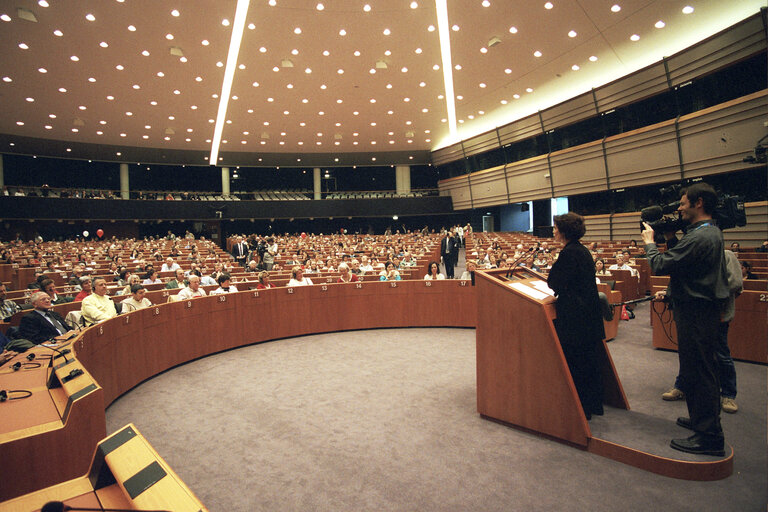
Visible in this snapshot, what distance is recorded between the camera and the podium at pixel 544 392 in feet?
8.55

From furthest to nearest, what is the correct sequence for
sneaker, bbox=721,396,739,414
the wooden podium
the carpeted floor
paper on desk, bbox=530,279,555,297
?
sneaker, bbox=721,396,739,414, paper on desk, bbox=530,279,555,297, the wooden podium, the carpeted floor

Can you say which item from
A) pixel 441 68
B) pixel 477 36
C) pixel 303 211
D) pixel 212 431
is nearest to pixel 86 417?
pixel 212 431

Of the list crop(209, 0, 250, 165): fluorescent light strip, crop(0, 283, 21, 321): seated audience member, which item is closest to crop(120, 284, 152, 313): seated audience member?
crop(0, 283, 21, 321): seated audience member

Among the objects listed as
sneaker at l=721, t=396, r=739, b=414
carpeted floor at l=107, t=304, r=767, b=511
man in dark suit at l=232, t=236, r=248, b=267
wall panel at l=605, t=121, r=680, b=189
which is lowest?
carpeted floor at l=107, t=304, r=767, b=511

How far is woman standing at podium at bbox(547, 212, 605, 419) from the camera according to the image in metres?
2.90

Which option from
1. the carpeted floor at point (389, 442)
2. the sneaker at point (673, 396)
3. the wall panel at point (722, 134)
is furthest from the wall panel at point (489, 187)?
the sneaker at point (673, 396)

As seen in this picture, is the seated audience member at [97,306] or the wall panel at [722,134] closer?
the seated audience member at [97,306]

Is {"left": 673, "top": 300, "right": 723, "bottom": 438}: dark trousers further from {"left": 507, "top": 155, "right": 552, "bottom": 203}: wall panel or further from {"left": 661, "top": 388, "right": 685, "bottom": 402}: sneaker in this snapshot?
{"left": 507, "top": 155, "right": 552, "bottom": 203}: wall panel

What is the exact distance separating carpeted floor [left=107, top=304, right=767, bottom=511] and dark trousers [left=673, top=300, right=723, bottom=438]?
1.02ft

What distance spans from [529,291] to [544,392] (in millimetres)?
741

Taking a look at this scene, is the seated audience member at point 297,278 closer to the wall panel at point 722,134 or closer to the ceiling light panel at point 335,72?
the ceiling light panel at point 335,72

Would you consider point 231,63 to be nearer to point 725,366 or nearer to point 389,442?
point 389,442

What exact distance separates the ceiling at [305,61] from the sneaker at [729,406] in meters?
10.5

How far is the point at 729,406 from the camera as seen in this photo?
3393 mm
